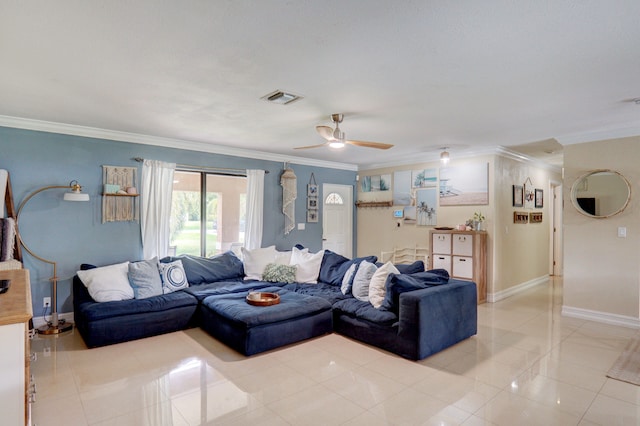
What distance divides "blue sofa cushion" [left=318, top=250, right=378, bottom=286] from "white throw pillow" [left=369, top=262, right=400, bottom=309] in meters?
0.70

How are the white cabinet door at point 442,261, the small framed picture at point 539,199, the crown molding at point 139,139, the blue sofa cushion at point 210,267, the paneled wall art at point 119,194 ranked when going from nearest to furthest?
the crown molding at point 139,139, the paneled wall art at point 119,194, the blue sofa cushion at point 210,267, the white cabinet door at point 442,261, the small framed picture at point 539,199

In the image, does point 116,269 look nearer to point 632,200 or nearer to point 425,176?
point 425,176

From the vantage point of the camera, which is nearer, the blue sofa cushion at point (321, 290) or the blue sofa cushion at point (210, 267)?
the blue sofa cushion at point (321, 290)

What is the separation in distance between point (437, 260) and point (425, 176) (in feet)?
4.99

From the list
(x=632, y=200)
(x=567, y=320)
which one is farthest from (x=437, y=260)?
(x=632, y=200)

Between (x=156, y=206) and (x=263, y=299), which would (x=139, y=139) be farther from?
(x=263, y=299)

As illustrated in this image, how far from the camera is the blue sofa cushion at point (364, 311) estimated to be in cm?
358

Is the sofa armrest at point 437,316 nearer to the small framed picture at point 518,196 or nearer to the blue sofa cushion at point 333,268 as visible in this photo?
the blue sofa cushion at point 333,268

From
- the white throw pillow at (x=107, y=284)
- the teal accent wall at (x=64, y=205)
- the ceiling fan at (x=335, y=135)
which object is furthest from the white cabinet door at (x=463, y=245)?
the white throw pillow at (x=107, y=284)

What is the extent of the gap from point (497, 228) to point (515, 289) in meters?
1.32

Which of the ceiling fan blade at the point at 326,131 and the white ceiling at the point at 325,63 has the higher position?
the white ceiling at the point at 325,63

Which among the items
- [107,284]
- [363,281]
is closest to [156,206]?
[107,284]

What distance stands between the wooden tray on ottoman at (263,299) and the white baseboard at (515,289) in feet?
11.7

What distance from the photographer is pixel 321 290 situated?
4699 mm
